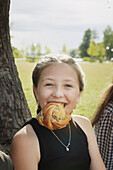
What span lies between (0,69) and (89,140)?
4.86 feet

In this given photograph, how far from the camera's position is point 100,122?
280 centimetres

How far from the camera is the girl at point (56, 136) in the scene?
5.64 ft

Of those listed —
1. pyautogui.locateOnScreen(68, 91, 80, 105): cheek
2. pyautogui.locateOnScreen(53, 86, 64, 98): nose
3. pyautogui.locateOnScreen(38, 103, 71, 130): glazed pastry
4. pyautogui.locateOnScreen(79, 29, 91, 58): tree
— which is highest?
pyautogui.locateOnScreen(79, 29, 91, 58): tree

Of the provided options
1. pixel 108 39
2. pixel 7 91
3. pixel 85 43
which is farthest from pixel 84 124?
pixel 85 43

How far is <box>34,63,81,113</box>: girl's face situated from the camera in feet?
5.88

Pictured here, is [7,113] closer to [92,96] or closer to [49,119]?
[49,119]

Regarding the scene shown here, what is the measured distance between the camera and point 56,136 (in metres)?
1.83

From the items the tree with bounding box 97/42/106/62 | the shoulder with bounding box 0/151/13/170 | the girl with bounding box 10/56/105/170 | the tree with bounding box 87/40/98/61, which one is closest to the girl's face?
the girl with bounding box 10/56/105/170

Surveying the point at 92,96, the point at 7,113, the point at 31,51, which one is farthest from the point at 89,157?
the point at 31,51

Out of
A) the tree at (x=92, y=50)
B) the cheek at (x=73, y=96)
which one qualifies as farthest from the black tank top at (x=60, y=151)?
the tree at (x=92, y=50)

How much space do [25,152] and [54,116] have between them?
325mm

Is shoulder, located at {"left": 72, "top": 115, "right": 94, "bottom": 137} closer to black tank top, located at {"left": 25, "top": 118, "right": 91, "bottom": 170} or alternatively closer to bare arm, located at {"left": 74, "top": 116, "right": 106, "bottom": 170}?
bare arm, located at {"left": 74, "top": 116, "right": 106, "bottom": 170}

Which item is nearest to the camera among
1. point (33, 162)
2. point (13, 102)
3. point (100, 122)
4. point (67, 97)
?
point (33, 162)

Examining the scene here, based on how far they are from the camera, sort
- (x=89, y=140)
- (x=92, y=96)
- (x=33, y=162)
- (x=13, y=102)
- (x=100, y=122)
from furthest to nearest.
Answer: (x=92, y=96) → (x=13, y=102) → (x=100, y=122) → (x=89, y=140) → (x=33, y=162)
